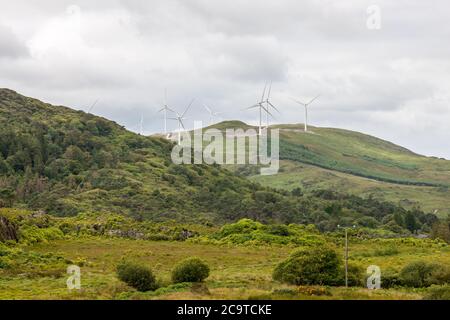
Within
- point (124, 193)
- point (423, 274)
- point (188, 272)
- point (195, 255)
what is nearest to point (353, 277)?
point (423, 274)

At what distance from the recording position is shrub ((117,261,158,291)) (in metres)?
67.1

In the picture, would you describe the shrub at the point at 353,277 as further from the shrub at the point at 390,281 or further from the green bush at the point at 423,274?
the green bush at the point at 423,274

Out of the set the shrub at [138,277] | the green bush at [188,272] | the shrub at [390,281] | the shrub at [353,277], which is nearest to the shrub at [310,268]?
the shrub at [353,277]

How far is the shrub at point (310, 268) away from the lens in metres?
73.5

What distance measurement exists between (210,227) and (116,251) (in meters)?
43.6

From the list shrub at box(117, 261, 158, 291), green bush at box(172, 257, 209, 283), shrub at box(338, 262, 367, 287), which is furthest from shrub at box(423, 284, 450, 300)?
shrub at box(117, 261, 158, 291)

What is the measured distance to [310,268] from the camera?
242 ft

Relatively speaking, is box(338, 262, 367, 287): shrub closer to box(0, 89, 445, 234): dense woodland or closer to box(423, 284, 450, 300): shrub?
box(423, 284, 450, 300): shrub

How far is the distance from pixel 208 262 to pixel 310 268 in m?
25.1

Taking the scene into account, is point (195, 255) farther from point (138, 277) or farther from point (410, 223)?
point (410, 223)

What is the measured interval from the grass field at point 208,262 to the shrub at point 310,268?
2355mm

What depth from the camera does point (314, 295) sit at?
58.2 m
